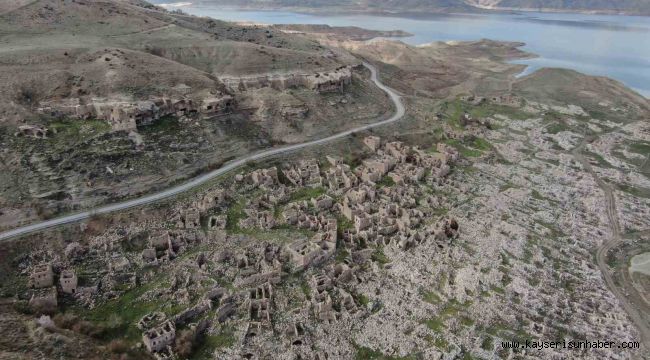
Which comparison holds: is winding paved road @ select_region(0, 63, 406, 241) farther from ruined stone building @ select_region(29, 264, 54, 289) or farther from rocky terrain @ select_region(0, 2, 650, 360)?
ruined stone building @ select_region(29, 264, 54, 289)

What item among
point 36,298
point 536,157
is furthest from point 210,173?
point 536,157

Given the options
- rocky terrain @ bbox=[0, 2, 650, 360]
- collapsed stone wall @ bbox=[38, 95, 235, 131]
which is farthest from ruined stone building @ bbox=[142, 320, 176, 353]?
collapsed stone wall @ bbox=[38, 95, 235, 131]

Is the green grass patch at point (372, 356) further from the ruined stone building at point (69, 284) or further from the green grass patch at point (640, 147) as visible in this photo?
the green grass patch at point (640, 147)

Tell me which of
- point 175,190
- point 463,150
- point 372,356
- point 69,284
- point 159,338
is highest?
point 175,190

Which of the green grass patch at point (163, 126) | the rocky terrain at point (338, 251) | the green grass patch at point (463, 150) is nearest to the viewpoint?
the rocky terrain at point (338, 251)

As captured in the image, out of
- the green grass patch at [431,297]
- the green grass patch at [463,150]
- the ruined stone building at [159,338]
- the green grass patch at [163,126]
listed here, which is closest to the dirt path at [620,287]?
the green grass patch at [431,297]

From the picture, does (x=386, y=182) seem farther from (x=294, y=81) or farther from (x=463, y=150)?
(x=294, y=81)

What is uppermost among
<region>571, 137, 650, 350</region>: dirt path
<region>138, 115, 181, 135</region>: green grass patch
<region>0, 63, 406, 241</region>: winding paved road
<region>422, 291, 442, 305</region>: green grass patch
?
<region>138, 115, 181, 135</region>: green grass patch

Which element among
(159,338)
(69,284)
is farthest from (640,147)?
(69,284)

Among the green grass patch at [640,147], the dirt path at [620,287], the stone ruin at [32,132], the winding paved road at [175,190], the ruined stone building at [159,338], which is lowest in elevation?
the dirt path at [620,287]
